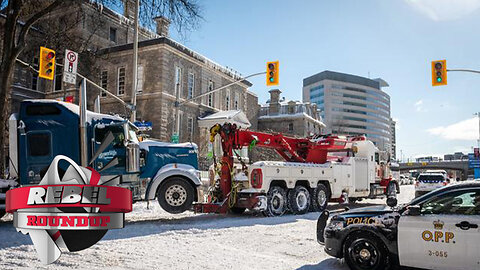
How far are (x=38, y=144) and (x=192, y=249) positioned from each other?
524 cm

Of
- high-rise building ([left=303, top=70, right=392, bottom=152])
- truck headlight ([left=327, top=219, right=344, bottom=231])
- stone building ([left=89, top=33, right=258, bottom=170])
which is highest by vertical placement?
high-rise building ([left=303, top=70, right=392, bottom=152])

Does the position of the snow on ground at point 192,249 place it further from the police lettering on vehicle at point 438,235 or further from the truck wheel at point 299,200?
the truck wheel at point 299,200

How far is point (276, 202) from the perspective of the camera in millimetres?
13461

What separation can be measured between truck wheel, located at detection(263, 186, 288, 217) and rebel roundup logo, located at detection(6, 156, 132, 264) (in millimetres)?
11081

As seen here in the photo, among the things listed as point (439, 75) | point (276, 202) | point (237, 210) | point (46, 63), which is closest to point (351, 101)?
point (439, 75)

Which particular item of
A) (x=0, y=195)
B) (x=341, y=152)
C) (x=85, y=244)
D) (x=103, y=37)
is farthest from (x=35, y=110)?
(x=103, y=37)

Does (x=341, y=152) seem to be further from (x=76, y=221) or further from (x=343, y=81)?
Answer: (x=343, y=81)

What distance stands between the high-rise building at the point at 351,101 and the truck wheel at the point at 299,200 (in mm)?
134483

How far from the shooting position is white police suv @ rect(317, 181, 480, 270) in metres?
5.48

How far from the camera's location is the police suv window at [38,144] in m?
10.1

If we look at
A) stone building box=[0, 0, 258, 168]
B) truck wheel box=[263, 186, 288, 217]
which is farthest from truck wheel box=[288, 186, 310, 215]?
stone building box=[0, 0, 258, 168]

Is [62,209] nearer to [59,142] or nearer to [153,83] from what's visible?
[59,142]

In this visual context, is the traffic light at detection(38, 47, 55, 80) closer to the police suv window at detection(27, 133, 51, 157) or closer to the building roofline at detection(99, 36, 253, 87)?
the police suv window at detection(27, 133, 51, 157)

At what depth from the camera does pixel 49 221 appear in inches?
85.4
